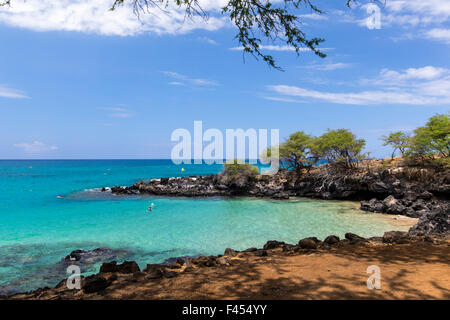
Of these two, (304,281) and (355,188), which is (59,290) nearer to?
(304,281)

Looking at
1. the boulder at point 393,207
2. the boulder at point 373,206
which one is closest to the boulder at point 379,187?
the boulder at point 373,206

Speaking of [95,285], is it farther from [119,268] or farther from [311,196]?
[311,196]

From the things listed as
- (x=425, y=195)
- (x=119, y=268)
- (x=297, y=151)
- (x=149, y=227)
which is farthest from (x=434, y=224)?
(x=297, y=151)

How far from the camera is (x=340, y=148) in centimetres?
2761

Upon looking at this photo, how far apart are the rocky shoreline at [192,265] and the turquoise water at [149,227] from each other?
11.6 ft

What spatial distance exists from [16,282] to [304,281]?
934 centimetres

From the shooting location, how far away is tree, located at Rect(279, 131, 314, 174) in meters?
A: 31.2

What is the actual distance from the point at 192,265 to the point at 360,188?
22920 millimetres

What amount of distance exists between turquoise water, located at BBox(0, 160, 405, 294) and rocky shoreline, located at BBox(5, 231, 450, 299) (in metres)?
3.54

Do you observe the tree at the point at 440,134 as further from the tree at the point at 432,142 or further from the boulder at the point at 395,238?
the boulder at the point at 395,238

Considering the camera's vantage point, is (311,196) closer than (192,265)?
No

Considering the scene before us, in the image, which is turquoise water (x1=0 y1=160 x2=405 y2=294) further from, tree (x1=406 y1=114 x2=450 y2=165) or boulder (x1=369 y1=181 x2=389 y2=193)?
tree (x1=406 y1=114 x2=450 y2=165)

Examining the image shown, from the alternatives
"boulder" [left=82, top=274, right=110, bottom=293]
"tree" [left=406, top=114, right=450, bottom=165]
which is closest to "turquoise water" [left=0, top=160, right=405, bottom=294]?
"boulder" [left=82, top=274, right=110, bottom=293]
